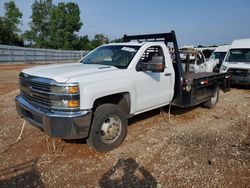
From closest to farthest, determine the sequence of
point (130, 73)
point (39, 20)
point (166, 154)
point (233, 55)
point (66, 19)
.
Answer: point (166, 154), point (130, 73), point (233, 55), point (66, 19), point (39, 20)

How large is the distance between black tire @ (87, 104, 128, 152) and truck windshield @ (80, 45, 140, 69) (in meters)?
0.94

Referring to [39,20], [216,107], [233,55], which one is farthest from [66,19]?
[216,107]

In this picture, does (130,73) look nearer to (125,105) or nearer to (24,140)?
(125,105)

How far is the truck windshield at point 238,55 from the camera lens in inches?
449

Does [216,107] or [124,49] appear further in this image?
[216,107]

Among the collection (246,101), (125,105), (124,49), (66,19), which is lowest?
(246,101)

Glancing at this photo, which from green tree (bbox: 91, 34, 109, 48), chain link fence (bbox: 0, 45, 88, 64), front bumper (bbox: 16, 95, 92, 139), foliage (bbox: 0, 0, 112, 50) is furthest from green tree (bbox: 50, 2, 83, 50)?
front bumper (bbox: 16, 95, 92, 139)

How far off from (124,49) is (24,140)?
2.69 meters

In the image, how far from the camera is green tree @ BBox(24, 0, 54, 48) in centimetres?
6565

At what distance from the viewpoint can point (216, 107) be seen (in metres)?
7.52

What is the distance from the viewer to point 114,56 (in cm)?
506

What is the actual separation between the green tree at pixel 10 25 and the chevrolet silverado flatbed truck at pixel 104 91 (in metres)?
44.8

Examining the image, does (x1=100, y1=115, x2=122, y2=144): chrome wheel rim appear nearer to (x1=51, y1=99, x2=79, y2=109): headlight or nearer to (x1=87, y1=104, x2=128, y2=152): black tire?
(x1=87, y1=104, x2=128, y2=152): black tire

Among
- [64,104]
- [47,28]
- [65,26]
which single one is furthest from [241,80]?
[47,28]
